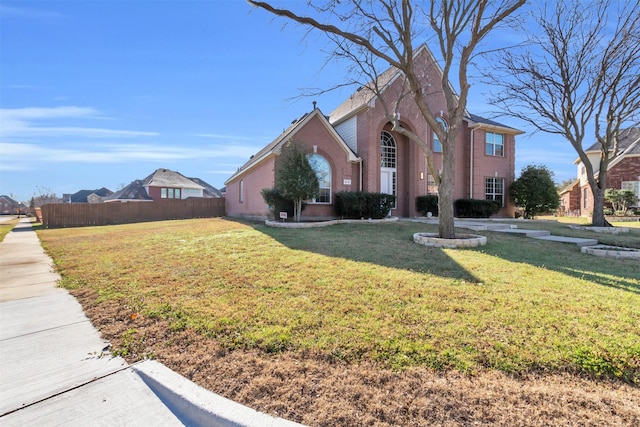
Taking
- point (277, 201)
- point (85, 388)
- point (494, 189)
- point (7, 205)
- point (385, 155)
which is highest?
point (385, 155)

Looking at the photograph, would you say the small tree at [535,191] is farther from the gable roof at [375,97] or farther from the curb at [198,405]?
the curb at [198,405]

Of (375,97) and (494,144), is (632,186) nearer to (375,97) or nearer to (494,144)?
(494,144)

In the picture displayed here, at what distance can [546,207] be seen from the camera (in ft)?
66.9

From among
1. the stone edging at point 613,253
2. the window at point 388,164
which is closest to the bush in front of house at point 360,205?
the window at point 388,164

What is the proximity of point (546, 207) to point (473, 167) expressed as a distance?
5.51 meters

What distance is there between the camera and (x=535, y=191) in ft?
66.1

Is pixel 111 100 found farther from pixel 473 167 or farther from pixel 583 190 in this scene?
pixel 583 190

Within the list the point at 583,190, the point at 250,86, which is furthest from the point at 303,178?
the point at 583,190

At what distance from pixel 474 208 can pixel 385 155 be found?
663 cm

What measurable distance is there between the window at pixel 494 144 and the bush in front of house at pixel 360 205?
382 inches

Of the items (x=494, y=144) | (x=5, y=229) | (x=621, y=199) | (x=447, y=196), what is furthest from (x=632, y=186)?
(x=5, y=229)

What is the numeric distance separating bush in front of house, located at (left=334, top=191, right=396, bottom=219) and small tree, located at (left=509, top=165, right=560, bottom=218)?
10596 millimetres

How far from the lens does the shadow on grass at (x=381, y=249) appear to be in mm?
6039

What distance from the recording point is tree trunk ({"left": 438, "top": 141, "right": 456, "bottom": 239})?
927 centimetres
